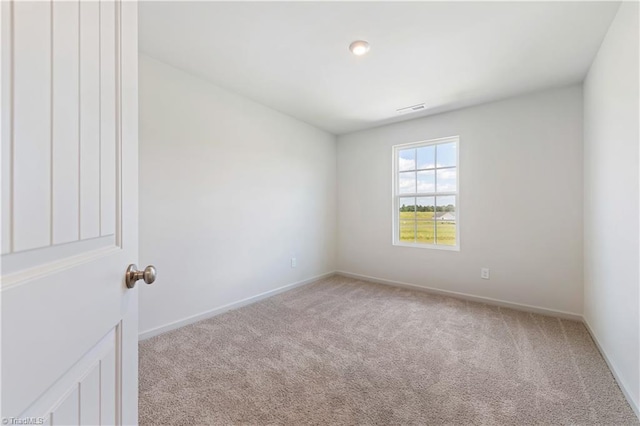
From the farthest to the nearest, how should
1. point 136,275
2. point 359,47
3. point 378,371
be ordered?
point 359,47 → point 378,371 → point 136,275

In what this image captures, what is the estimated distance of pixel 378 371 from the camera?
1868mm

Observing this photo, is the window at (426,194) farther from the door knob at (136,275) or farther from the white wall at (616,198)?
the door knob at (136,275)

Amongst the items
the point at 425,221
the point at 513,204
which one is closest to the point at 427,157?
the point at 425,221

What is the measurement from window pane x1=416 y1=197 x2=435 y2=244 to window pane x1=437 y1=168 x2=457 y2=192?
0.21m

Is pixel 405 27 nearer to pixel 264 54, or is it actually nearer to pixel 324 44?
pixel 324 44

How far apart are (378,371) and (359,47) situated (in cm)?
243

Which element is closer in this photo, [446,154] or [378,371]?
[378,371]

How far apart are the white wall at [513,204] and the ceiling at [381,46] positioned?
34 centimetres

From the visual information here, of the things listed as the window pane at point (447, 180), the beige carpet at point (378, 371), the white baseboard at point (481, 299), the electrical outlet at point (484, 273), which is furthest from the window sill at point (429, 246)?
the beige carpet at point (378, 371)

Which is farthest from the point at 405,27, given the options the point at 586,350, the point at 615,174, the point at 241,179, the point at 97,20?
the point at 586,350

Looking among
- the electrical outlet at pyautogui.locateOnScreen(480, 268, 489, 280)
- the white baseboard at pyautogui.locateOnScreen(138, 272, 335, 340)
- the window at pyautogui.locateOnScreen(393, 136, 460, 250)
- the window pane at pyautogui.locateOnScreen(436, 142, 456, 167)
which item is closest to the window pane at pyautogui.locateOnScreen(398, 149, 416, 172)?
the window at pyautogui.locateOnScreen(393, 136, 460, 250)

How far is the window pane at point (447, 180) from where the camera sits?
349 centimetres

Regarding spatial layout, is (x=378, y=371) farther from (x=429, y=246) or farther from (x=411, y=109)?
(x=411, y=109)

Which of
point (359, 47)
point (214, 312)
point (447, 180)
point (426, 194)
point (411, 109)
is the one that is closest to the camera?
point (359, 47)
